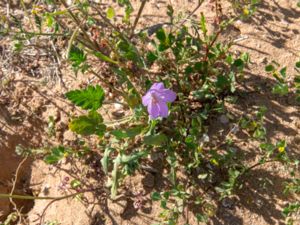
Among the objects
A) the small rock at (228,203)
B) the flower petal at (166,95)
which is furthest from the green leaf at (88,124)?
the small rock at (228,203)

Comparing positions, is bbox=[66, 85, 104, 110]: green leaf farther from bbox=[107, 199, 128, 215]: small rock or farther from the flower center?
bbox=[107, 199, 128, 215]: small rock

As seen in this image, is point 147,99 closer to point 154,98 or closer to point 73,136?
point 154,98

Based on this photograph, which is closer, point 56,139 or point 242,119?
point 242,119

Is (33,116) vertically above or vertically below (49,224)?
above

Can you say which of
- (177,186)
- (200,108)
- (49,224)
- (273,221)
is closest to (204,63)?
(200,108)

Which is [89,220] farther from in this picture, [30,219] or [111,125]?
[111,125]

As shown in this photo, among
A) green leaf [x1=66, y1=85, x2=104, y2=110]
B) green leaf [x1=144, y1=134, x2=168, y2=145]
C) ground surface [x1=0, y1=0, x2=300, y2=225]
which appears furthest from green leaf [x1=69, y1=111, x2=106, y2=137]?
ground surface [x1=0, y1=0, x2=300, y2=225]

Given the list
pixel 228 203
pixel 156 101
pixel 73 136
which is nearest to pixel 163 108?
pixel 156 101
